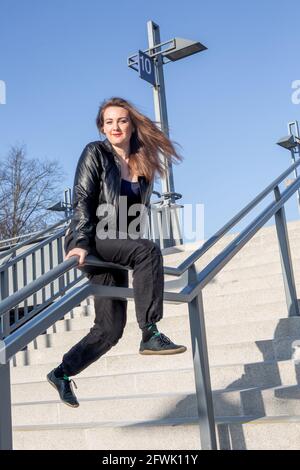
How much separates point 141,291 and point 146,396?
1.26 meters

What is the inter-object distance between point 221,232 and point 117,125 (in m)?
0.91

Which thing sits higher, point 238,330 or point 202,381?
point 238,330

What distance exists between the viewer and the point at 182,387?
369cm

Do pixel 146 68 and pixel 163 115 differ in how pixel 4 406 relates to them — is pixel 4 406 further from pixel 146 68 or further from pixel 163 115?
pixel 146 68

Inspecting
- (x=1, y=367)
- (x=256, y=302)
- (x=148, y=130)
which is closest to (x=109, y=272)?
(x=148, y=130)

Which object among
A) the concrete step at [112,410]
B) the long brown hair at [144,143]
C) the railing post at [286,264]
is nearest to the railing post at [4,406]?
the long brown hair at [144,143]

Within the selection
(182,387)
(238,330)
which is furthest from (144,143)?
(238,330)

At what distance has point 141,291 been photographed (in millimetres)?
2574

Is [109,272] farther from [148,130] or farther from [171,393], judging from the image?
[171,393]

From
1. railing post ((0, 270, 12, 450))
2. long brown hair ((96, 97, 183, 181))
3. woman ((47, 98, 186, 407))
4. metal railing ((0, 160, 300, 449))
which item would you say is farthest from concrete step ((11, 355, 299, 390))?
railing post ((0, 270, 12, 450))

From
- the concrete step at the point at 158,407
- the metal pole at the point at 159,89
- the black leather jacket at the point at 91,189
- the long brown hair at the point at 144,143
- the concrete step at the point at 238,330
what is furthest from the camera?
the metal pole at the point at 159,89

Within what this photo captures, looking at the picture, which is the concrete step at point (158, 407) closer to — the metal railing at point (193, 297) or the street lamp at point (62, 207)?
the metal railing at point (193, 297)

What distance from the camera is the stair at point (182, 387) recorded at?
303 cm
